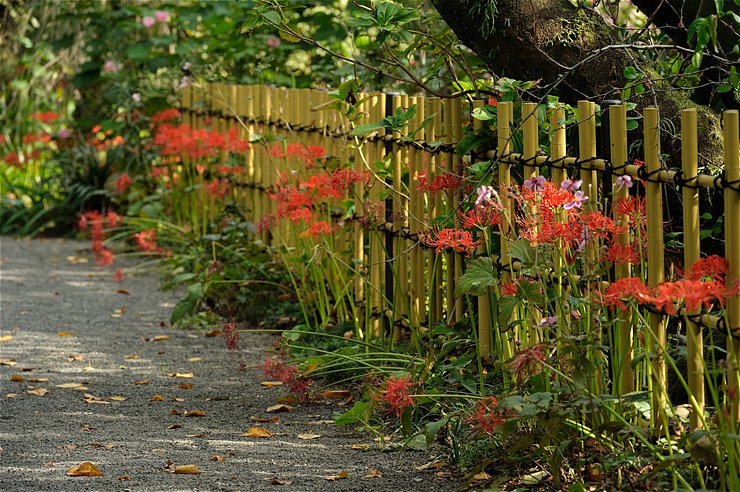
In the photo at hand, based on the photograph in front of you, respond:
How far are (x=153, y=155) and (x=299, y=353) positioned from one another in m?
4.54

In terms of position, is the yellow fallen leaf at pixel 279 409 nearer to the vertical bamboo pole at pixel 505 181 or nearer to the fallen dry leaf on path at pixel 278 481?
the fallen dry leaf on path at pixel 278 481

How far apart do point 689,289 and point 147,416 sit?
2511 millimetres

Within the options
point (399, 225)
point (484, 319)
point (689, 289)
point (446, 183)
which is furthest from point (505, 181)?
point (689, 289)

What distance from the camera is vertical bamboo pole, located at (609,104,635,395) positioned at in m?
3.43

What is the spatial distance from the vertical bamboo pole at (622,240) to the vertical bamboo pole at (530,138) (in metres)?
0.45

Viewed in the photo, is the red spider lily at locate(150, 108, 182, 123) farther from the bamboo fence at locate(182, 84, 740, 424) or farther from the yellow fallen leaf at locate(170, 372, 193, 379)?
the yellow fallen leaf at locate(170, 372, 193, 379)

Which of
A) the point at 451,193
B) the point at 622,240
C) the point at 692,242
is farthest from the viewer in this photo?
the point at 451,193

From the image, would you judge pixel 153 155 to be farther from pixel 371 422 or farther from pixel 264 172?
pixel 371 422

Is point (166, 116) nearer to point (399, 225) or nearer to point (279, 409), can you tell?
point (399, 225)

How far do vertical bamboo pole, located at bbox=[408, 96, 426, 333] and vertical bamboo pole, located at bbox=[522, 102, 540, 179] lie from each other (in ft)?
3.31

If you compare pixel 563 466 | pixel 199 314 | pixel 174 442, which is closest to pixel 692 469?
pixel 563 466

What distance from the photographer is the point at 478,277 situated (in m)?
3.86

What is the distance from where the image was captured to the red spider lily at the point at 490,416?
3367mm

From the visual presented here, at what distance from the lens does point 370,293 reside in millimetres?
5383
